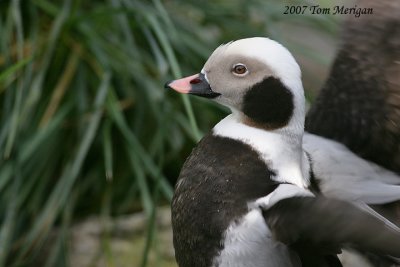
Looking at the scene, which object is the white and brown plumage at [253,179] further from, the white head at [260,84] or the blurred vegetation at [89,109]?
the blurred vegetation at [89,109]

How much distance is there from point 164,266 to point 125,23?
2.09 feet

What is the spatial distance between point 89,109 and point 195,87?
2.69ft

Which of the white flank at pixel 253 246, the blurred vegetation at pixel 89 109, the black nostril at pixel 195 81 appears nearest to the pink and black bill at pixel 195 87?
the black nostril at pixel 195 81

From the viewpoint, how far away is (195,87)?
165cm

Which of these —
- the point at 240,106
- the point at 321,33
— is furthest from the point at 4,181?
the point at 321,33

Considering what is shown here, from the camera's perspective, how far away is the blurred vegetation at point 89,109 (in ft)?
7.72

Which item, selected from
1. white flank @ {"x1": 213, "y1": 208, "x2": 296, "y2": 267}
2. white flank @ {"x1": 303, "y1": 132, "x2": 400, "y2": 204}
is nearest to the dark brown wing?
white flank @ {"x1": 303, "y1": 132, "x2": 400, "y2": 204}

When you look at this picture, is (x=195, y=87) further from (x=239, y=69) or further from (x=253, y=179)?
(x=253, y=179)

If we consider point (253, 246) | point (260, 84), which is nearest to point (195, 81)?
point (260, 84)

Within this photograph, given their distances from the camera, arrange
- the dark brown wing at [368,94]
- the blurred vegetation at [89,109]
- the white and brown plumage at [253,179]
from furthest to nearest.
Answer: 1. the blurred vegetation at [89,109]
2. the dark brown wing at [368,94]
3. the white and brown plumage at [253,179]

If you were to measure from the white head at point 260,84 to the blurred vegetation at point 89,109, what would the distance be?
651 mm

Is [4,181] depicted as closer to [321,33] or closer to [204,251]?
[204,251]

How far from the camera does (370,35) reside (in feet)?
6.35

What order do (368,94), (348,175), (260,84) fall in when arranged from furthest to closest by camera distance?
(368,94) < (348,175) < (260,84)
